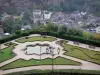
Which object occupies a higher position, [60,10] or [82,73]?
[60,10]

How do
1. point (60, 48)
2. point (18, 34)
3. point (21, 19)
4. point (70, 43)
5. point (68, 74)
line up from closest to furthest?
1. point (68, 74)
2. point (60, 48)
3. point (70, 43)
4. point (18, 34)
5. point (21, 19)

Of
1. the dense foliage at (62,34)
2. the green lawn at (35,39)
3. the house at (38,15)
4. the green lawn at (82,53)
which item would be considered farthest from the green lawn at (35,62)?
the house at (38,15)

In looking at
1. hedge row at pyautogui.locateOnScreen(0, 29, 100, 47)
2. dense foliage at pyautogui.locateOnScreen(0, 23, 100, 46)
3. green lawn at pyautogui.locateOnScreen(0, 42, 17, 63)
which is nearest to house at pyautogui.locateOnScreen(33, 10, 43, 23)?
dense foliage at pyautogui.locateOnScreen(0, 23, 100, 46)

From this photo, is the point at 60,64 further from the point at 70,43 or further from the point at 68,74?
the point at 70,43

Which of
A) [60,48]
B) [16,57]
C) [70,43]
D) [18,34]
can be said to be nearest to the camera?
[16,57]

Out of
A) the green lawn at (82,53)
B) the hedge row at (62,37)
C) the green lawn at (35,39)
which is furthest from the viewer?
the green lawn at (35,39)

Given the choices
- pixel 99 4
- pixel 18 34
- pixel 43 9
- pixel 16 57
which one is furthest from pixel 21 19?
pixel 16 57

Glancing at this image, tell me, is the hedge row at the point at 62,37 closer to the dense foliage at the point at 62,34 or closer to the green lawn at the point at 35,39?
the dense foliage at the point at 62,34
